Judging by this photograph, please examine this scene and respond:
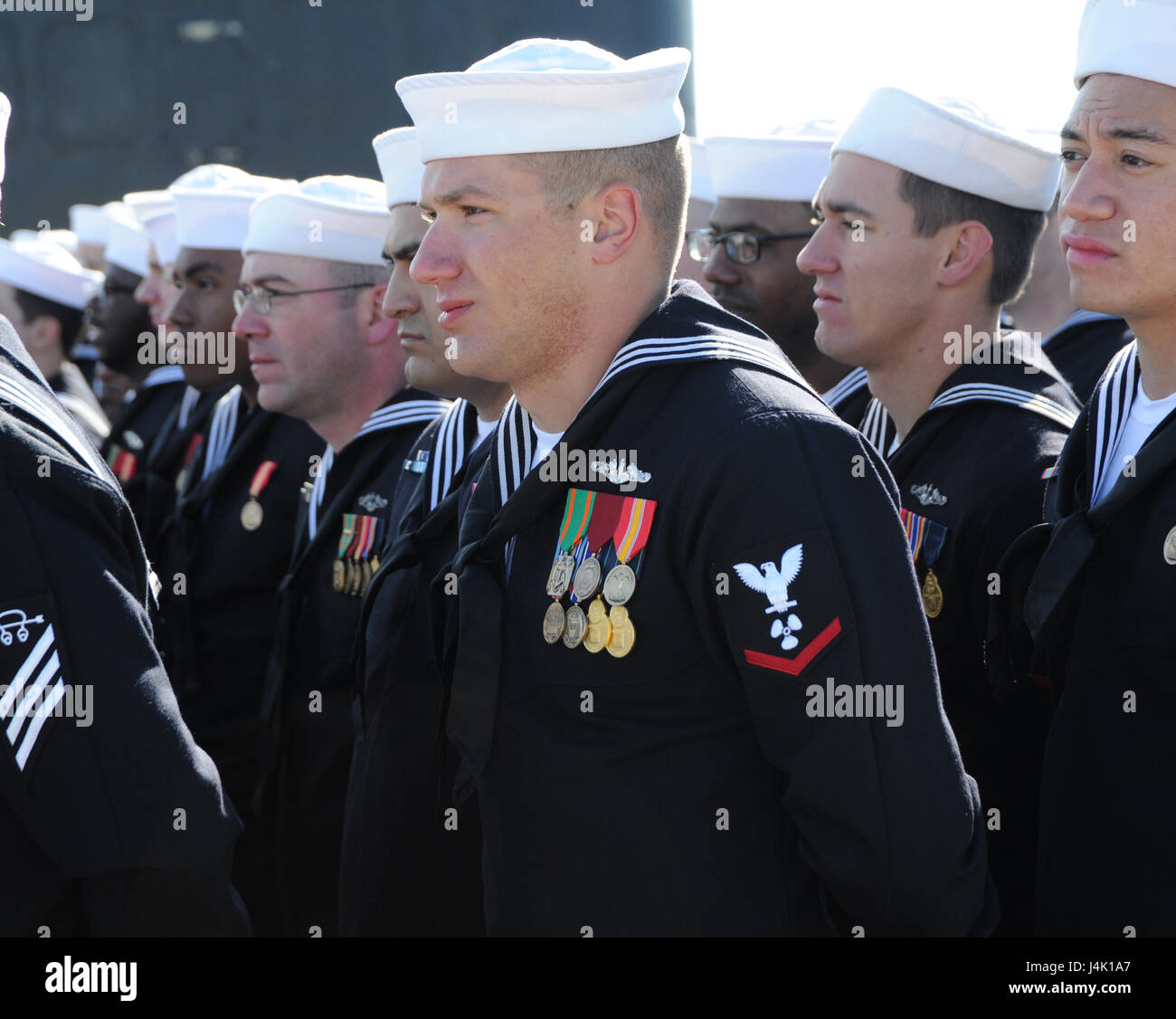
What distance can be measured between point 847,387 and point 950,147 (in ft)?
2.94

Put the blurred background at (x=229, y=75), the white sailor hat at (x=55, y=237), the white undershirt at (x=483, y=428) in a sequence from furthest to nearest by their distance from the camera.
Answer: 1. the white sailor hat at (x=55, y=237)
2. the blurred background at (x=229, y=75)
3. the white undershirt at (x=483, y=428)

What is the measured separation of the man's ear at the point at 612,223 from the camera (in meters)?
2.51

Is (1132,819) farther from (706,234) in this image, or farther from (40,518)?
(706,234)

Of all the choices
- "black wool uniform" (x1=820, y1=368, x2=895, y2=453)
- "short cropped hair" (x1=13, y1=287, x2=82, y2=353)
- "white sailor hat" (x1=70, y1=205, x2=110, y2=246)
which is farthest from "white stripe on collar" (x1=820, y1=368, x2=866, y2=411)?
"white sailor hat" (x1=70, y1=205, x2=110, y2=246)

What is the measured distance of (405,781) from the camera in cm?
333

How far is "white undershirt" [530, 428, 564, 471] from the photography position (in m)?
2.61

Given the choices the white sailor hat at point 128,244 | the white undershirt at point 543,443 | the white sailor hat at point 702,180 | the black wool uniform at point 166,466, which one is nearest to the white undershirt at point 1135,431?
the white undershirt at point 543,443

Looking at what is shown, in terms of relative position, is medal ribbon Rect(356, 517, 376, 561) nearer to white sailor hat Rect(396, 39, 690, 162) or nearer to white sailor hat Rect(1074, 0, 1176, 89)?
white sailor hat Rect(396, 39, 690, 162)

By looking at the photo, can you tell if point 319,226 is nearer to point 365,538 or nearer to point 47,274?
point 365,538

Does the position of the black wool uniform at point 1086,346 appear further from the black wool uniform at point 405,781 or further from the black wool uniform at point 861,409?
the black wool uniform at point 405,781

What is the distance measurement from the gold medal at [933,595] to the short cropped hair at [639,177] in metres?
1.01

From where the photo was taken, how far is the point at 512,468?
268cm
